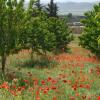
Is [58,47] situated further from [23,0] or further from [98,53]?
[23,0]

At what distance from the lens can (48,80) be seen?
1040 centimetres

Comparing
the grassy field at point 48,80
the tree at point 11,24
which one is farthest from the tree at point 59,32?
the tree at point 11,24

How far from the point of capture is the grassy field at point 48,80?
30.5ft

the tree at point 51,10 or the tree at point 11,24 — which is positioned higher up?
the tree at point 11,24

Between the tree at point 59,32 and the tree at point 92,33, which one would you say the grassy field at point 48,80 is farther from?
the tree at point 59,32

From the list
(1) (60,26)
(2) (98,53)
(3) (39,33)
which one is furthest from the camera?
(1) (60,26)

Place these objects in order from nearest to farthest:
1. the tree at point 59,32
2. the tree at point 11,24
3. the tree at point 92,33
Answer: the tree at point 11,24, the tree at point 92,33, the tree at point 59,32

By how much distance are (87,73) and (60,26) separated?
45.7ft

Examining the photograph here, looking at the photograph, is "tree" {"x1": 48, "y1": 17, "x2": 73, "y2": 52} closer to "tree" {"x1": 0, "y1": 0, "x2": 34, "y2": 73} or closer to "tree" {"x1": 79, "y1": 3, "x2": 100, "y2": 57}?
"tree" {"x1": 79, "y1": 3, "x2": 100, "y2": 57}

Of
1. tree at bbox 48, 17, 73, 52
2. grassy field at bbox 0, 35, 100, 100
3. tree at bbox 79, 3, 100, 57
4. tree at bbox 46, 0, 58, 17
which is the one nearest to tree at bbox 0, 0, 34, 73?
grassy field at bbox 0, 35, 100, 100

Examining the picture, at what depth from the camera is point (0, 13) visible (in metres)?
14.3

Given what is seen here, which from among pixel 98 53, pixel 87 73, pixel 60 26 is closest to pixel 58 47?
pixel 60 26

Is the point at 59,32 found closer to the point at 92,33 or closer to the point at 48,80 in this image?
the point at 92,33

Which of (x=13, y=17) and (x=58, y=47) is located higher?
(x=13, y=17)
